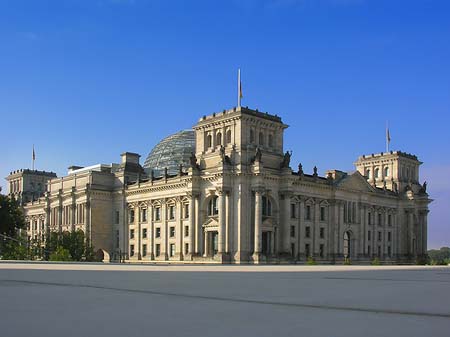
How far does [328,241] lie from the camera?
93.9 metres

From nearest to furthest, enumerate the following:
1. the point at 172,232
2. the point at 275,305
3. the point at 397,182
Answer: the point at 275,305 < the point at 172,232 < the point at 397,182

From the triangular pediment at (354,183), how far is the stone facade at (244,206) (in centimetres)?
18

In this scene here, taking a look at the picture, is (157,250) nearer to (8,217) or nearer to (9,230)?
(9,230)

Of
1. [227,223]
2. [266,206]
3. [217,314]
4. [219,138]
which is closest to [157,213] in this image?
[219,138]

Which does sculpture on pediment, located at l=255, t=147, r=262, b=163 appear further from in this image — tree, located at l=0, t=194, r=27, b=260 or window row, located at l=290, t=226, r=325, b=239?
tree, located at l=0, t=194, r=27, b=260

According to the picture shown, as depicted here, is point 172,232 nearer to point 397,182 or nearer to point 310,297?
point 397,182

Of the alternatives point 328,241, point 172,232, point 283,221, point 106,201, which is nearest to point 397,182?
point 328,241

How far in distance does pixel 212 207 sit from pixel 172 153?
33.0 m

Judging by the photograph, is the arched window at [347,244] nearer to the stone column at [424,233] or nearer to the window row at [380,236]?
the window row at [380,236]

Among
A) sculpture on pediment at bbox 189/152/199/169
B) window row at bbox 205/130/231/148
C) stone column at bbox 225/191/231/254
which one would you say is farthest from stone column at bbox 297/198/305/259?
sculpture on pediment at bbox 189/152/199/169

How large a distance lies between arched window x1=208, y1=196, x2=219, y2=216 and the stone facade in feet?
0.49

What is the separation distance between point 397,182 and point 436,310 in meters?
105

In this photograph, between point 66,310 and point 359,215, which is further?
point 359,215

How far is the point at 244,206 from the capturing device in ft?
261
